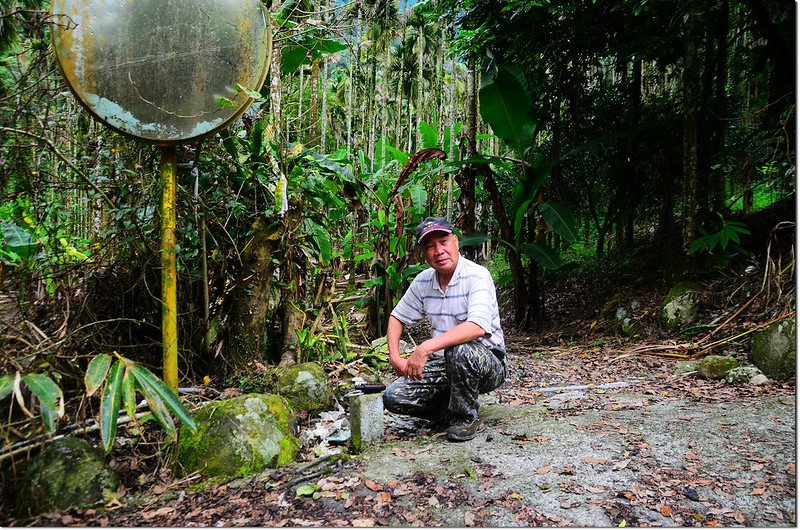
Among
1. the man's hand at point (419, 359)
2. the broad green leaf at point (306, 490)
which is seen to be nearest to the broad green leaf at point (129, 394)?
the broad green leaf at point (306, 490)

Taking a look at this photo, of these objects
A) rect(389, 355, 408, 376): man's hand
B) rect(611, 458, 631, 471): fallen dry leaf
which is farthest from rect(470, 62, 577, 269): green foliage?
rect(611, 458, 631, 471): fallen dry leaf

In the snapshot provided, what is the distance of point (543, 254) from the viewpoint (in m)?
5.37

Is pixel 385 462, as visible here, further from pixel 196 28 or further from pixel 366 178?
pixel 366 178

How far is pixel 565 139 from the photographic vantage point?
7.69 meters

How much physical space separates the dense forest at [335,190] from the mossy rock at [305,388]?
38 centimetres

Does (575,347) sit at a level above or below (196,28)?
below

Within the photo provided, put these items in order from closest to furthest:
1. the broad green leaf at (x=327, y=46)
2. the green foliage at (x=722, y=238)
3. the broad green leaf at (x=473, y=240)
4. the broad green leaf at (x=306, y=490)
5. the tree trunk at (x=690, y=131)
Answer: the broad green leaf at (x=306, y=490) < the broad green leaf at (x=327, y=46) < the green foliage at (x=722, y=238) < the tree trunk at (x=690, y=131) < the broad green leaf at (x=473, y=240)

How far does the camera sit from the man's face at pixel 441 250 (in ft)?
9.16

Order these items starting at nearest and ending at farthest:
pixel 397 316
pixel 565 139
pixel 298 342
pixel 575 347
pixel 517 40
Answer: pixel 397 316 → pixel 298 342 → pixel 575 347 → pixel 517 40 → pixel 565 139

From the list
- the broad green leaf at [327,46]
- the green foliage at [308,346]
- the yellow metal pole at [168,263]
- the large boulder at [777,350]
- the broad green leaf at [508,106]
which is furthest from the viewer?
the broad green leaf at [508,106]

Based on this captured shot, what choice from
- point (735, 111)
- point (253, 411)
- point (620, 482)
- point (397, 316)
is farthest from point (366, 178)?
point (735, 111)

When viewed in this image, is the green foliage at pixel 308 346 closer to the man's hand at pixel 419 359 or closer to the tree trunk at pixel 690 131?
the man's hand at pixel 419 359

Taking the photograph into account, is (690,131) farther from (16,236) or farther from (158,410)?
(16,236)

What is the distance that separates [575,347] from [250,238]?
11.6 feet
